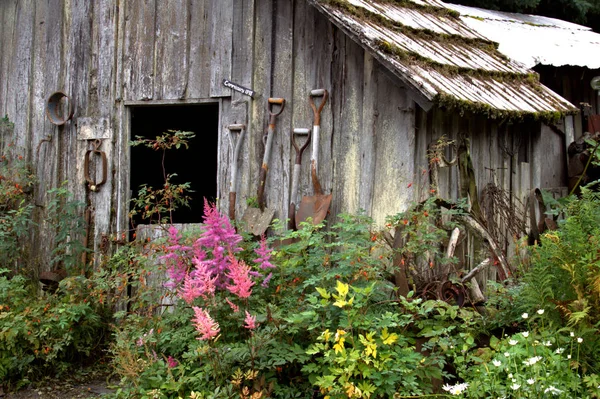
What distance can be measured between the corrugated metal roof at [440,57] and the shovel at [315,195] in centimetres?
81

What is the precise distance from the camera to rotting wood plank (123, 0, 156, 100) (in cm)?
908

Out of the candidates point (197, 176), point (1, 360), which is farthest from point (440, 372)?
point (197, 176)

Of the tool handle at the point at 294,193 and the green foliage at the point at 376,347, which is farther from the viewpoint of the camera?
the tool handle at the point at 294,193

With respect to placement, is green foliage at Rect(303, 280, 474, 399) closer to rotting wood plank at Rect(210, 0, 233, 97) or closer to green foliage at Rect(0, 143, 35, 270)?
rotting wood plank at Rect(210, 0, 233, 97)

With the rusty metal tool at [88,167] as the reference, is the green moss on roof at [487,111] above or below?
above

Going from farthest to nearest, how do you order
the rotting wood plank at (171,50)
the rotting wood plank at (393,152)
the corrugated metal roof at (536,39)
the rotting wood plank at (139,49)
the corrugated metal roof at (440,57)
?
the corrugated metal roof at (536,39)
the rotting wood plank at (139,49)
the rotting wood plank at (171,50)
the rotting wood plank at (393,152)
the corrugated metal roof at (440,57)

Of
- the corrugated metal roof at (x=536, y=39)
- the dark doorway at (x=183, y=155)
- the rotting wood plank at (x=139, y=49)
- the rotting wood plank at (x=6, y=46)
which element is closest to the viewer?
the rotting wood plank at (x=139, y=49)

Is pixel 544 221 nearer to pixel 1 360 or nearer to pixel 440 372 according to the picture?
pixel 440 372

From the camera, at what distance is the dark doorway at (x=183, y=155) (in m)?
12.0

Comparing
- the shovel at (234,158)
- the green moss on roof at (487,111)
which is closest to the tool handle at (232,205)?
the shovel at (234,158)

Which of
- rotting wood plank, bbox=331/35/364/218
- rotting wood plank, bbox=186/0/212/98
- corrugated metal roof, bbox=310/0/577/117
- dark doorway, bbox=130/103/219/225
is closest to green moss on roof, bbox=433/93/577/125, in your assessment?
corrugated metal roof, bbox=310/0/577/117

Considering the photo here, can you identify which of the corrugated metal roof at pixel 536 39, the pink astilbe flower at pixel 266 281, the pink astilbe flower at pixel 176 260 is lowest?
the pink astilbe flower at pixel 266 281

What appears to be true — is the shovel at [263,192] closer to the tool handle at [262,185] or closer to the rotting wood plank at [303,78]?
the tool handle at [262,185]

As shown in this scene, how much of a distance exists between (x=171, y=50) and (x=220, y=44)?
1.94 ft
